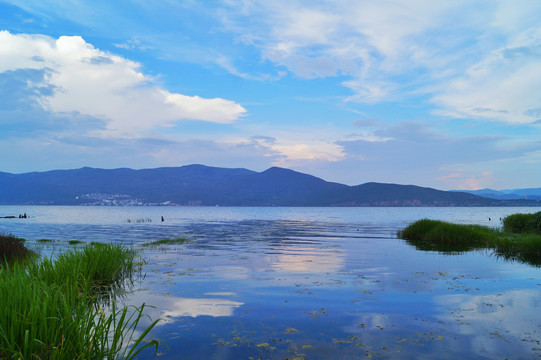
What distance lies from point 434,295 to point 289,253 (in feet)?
64.1

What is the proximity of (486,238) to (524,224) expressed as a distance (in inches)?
459

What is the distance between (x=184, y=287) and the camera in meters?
20.4

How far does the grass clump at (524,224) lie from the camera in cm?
4716

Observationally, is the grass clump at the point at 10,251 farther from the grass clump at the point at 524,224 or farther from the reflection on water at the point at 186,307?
the grass clump at the point at 524,224

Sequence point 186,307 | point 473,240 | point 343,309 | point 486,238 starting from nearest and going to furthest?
point 343,309 → point 186,307 → point 486,238 → point 473,240

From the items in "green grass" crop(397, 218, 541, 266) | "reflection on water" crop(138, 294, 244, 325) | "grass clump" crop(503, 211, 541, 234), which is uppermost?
"grass clump" crop(503, 211, 541, 234)

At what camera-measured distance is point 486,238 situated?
43781 mm

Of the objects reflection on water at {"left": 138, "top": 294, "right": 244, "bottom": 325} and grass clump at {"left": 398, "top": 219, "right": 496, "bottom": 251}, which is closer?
reflection on water at {"left": 138, "top": 294, "right": 244, "bottom": 325}

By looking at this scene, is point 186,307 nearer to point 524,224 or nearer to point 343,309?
point 343,309

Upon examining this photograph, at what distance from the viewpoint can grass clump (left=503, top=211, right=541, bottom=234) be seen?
47162 mm

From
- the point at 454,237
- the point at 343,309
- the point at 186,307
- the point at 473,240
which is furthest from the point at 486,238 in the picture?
the point at 186,307

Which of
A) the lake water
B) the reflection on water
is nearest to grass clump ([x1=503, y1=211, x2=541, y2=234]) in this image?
the lake water

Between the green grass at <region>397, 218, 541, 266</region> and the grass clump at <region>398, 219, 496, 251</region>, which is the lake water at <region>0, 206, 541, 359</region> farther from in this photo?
the grass clump at <region>398, 219, 496, 251</region>

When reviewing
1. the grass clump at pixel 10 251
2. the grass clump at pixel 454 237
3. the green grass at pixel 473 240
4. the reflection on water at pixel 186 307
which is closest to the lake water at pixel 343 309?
the reflection on water at pixel 186 307
